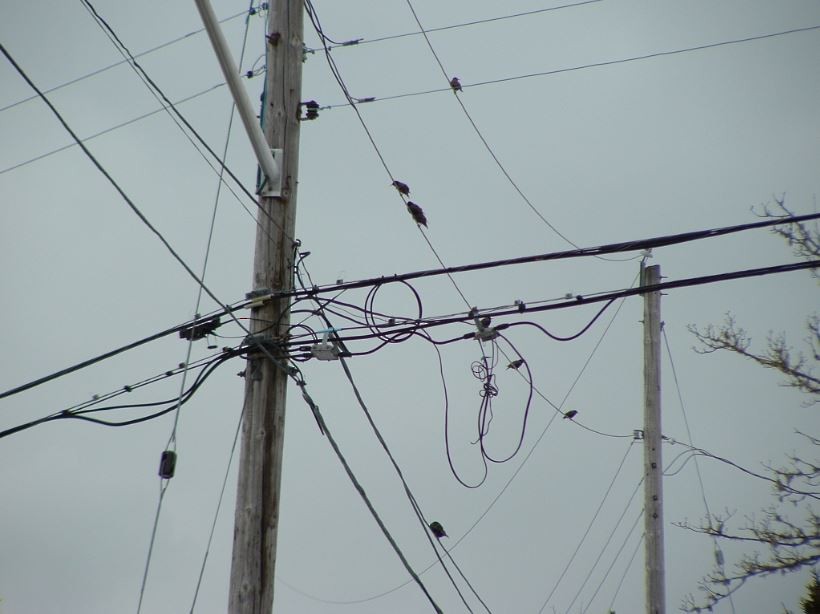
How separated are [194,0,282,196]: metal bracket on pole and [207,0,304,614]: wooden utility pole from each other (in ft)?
0.08

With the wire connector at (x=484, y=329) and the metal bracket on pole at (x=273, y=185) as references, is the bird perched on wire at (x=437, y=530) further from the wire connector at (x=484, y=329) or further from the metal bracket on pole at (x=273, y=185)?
the metal bracket on pole at (x=273, y=185)

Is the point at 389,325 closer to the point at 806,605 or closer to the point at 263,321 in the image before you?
the point at 263,321

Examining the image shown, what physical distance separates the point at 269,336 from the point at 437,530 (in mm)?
2374

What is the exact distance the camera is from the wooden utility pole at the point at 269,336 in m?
6.08

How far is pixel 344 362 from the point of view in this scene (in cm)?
716

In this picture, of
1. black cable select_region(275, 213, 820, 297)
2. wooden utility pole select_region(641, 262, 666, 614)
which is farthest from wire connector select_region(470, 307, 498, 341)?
wooden utility pole select_region(641, 262, 666, 614)

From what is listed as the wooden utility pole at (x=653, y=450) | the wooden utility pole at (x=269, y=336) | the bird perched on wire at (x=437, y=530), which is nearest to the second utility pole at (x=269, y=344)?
the wooden utility pole at (x=269, y=336)

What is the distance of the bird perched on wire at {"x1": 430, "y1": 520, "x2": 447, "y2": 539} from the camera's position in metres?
7.31

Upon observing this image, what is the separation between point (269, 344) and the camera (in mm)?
6719

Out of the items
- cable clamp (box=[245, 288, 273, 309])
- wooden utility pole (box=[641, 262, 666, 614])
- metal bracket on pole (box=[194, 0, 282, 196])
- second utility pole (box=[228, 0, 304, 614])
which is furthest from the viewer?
wooden utility pole (box=[641, 262, 666, 614])

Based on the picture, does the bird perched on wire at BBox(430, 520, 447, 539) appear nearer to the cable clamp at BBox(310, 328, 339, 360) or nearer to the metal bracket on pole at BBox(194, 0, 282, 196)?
the cable clamp at BBox(310, 328, 339, 360)

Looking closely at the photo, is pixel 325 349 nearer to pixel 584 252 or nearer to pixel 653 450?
pixel 584 252

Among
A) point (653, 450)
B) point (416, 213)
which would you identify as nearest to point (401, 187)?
point (416, 213)

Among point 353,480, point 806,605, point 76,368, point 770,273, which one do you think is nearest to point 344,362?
point 353,480
